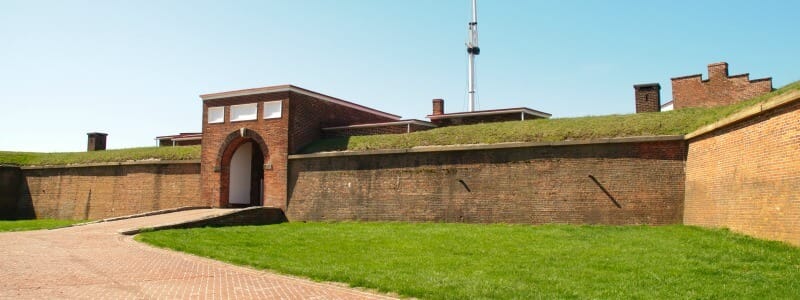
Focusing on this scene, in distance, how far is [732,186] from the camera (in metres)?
13.5

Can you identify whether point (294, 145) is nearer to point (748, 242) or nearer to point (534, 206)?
point (534, 206)

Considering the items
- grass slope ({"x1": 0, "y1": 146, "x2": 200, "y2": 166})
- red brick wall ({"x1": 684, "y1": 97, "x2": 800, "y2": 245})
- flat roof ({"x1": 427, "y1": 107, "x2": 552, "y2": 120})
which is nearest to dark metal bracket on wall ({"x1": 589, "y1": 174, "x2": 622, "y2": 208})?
red brick wall ({"x1": 684, "y1": 97, "x2": 800, "y2": 245})

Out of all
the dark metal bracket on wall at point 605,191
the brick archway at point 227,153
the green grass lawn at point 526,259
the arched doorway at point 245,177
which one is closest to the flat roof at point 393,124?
the brick archway at point 227,153

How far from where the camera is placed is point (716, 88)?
23484 millimetres

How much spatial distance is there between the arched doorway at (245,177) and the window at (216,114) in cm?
137

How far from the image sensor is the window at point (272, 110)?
950 inches

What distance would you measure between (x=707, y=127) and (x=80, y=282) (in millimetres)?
13552

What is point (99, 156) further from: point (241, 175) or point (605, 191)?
point (605, 191)

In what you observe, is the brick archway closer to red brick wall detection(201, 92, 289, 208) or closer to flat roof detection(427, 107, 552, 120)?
red brick wall detection(201, 92, 289, 208)

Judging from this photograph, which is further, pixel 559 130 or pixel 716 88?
pixel 716 88

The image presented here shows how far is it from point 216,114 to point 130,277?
17196 millimetres

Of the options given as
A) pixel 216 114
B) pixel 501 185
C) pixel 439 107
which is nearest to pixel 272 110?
pixel 216 114

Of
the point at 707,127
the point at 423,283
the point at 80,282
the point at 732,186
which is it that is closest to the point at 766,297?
the point at 423,283

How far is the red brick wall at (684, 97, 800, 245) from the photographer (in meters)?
11.3
